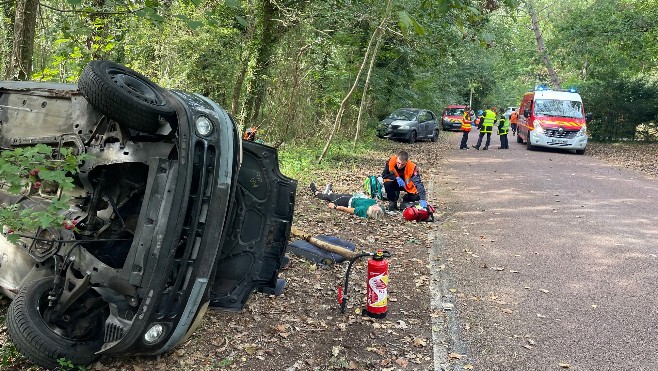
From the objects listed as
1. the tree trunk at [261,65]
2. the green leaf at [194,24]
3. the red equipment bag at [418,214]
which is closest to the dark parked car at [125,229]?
the green leaf at [194,24]

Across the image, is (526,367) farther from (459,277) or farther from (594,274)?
(594,274)

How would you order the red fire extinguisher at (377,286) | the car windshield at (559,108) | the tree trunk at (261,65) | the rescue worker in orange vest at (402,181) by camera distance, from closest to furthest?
the red fire extinguisher at (377,286) → the rescue worker in orange vest at (402,181) → the tree trunk at (261,65) → the car windshield at (559,108)

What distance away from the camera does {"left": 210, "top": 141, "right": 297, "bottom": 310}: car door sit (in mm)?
4930

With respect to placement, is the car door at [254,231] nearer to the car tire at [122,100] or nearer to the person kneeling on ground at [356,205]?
the car tire at [122,100]

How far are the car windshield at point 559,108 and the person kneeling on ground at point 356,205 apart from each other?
13625mm

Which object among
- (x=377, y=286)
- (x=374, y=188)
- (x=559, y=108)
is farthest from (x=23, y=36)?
(x=559, y=108)

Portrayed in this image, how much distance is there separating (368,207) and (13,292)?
5.83 m

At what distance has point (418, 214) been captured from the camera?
9.14m

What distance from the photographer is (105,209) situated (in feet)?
14.5

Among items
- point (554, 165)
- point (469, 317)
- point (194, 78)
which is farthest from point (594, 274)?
point (194, 78)

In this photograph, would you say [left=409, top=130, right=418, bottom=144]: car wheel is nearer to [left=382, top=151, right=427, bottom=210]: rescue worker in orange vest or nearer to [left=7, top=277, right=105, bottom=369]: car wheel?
[left=382, top=151, right=427, bottom=210]: rescue worker in orange vest

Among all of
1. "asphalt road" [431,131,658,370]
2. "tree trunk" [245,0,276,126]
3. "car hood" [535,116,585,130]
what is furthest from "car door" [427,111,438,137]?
"asphalt road" [431,131,658,370]

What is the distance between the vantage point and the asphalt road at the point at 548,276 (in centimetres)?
463

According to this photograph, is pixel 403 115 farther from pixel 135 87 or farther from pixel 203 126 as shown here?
pixel 203 126
